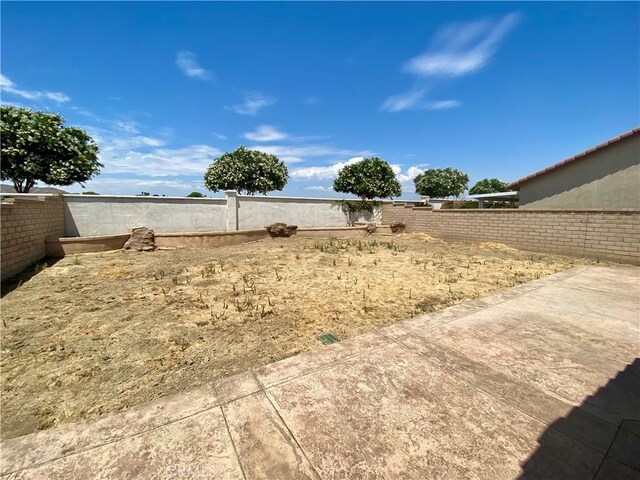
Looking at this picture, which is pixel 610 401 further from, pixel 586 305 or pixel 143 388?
pixel 143 388

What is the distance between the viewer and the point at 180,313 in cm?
388

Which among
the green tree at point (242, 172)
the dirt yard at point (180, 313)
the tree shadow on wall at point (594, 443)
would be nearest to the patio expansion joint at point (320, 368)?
the dirt yard at point (180, 313)

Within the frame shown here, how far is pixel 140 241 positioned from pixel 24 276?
10.8 feet

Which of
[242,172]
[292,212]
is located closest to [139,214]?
[292,212]

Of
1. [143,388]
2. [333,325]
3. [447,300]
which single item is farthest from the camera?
[447,300]

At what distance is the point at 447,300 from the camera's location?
4379 millimetres

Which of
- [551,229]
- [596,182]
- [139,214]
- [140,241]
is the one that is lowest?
[140,241]

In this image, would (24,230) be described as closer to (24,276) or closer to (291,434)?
(24,276)

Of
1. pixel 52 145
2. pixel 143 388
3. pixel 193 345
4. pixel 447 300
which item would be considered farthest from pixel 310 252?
pixel 52 145

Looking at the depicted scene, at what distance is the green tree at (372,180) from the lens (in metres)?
23.9

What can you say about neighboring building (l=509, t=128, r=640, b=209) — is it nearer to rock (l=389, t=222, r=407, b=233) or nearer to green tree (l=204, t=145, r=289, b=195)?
rock (l=389, t=222, r=407, b=233)

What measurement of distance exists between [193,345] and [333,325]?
5.49 ft

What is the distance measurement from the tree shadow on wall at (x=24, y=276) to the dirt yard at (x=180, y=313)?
6.2 inches

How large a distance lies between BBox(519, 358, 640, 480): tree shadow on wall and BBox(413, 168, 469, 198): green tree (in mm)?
42836
